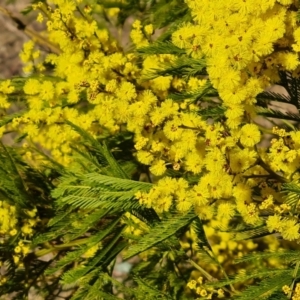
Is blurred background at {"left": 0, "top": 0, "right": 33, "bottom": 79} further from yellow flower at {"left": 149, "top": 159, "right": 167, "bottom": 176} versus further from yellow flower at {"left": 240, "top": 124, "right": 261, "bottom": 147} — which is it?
yellow flower at {"left": 240, "top": 124, "right": 261, "bottom": 147}

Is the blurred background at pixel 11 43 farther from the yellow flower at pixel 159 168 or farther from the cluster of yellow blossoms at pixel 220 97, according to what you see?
the yellow flower at pixel 159 168

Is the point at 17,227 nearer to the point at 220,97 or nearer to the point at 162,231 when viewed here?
the point at 162,231

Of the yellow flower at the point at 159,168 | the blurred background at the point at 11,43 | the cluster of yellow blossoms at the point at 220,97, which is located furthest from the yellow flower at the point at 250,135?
the blurred background at the point at 11,43

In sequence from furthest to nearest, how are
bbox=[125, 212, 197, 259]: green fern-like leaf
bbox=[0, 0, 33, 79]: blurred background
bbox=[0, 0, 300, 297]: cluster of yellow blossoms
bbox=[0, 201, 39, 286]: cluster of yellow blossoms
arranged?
bbox=[0, 0, 33, 79]: blurred background
bbox=[0, 201, 39, 286]: cluster of yellow blossoms
bbox=[125, 212, 197, 259]: green fern-like leaf
bbox=[0, 0, 300, 297]: cluster of yellow blossoms

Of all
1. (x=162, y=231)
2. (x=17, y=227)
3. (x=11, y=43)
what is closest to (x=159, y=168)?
(x=162, y=231)

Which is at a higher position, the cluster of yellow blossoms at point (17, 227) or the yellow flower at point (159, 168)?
the yellow flower at point (159, 168)

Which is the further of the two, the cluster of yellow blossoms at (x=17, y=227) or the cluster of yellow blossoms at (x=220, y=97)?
the cluster of yellow blossoms at (x=17, y=227)

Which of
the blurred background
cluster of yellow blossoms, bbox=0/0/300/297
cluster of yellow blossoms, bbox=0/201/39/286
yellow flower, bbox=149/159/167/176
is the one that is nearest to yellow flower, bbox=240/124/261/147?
cluster of yellow blossoms, bbox=0/0/300/297

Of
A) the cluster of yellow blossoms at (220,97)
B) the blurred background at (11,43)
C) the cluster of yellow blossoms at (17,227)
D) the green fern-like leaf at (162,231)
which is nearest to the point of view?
the cluster of yellow blossoms at (220,97)

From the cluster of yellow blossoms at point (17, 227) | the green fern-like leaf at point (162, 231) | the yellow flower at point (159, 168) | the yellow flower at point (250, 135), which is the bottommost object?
the cluster of yellow blossoms at point (17, 227)

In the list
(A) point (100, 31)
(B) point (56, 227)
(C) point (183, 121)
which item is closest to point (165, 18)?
(A) point (100, 31)

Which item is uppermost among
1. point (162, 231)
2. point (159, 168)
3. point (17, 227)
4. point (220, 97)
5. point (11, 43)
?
point (220, 97)
